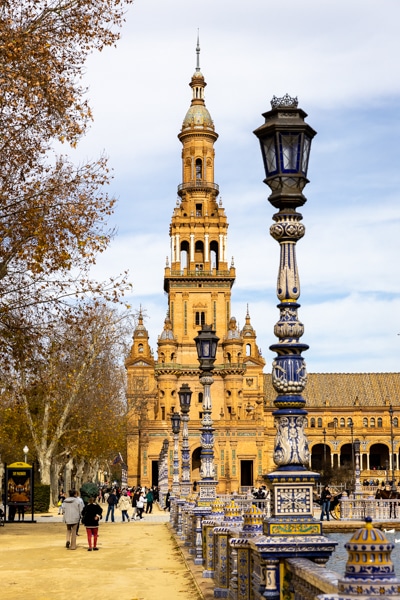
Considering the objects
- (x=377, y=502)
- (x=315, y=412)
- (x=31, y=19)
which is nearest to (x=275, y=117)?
(x=31, y=19)

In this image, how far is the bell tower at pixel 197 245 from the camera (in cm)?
8506

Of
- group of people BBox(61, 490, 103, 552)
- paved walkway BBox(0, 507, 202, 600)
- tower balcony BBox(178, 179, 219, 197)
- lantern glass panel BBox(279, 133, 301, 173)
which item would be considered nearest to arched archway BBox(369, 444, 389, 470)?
tower balcony BBox(178, 179, 219, 197)

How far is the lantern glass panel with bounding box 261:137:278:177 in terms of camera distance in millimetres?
9414

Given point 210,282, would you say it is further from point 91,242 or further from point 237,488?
point 91,242

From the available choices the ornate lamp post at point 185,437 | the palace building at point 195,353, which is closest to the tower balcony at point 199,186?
the palace building at point 195,353

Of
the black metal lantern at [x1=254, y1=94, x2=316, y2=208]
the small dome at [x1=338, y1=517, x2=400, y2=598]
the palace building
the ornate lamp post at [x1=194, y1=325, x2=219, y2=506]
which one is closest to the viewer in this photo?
the small dome at [x1=338, y1=517, x2=400, y2=598]

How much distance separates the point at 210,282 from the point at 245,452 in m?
17.2

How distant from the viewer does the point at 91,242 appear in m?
23.3

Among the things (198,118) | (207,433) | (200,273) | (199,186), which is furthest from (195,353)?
(207,433)

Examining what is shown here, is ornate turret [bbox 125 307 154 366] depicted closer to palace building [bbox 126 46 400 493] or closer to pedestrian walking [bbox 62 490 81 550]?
palace building [bbox 126 46 400 493]

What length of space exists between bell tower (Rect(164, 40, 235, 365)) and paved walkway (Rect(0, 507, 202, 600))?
5652 cm

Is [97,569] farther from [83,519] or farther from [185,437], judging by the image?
[185,437]

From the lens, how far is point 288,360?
8.84 m

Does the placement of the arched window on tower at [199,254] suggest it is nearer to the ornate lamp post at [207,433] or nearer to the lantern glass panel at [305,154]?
the ornate lamp post at [207,433]
